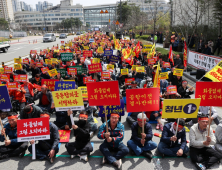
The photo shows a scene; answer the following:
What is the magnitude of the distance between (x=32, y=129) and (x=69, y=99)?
1127 millimetres

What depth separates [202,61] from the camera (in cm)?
1332

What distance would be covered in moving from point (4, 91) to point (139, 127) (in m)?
3.70

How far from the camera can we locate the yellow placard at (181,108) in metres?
4.48

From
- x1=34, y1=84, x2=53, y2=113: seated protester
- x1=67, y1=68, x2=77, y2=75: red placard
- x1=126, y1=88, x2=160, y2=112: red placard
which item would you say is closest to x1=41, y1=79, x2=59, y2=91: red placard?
x1=34, y1=84, x2=53, y2=113: seated protester

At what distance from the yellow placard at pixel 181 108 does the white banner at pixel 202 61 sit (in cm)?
790

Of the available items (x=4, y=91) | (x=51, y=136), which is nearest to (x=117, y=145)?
(x=51, y=136)

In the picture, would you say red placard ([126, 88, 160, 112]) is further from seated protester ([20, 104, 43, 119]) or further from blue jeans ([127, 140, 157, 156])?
seated protester ([20, 104, 43, 119])

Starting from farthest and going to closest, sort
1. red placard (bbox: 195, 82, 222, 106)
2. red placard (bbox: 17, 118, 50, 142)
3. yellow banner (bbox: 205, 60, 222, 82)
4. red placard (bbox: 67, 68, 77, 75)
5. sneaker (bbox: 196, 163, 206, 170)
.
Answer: red placard (bbox: 67, 68, 77, 75) → yellow banner (bbox: 205, 60, 222, 82) → red placard (bbox: 195, 82, 222, 106) → red placard (bbox: 17, 118, 50, 142) → sneaker (bbox: 196, 163, 206, 170)

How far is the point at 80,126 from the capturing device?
523 centimetres

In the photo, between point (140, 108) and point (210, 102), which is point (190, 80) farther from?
point (140, 108)

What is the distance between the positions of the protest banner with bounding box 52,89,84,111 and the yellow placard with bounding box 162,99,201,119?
2.11 meters

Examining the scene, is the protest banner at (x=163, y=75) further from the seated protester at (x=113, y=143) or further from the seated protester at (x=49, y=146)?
the seated protester at (x=49, y=146)

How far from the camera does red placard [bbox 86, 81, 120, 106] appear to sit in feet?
16.1

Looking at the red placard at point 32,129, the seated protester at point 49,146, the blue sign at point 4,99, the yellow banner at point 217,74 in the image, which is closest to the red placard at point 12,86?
the blue sign at point 4,99
